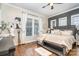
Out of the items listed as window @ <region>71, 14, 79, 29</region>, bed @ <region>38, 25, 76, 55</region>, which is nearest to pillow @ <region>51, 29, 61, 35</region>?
bed @ <region>38, 25, 76, 55</region>

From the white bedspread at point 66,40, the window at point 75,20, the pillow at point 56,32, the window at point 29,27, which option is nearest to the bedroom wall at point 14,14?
the window at point 29,27

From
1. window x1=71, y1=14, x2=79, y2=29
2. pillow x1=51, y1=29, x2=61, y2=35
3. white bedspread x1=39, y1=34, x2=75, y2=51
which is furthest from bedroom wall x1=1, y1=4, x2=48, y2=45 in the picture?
window x1=71, y1=14, x2=79, y2=29

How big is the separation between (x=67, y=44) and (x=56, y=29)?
33 centimetres

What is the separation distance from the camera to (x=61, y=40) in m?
1.36

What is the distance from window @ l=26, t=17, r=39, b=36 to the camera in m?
1.48

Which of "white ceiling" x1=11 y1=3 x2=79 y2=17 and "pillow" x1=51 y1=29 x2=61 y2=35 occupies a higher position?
"white ceiling" x1=11 y1=3 x2=79 y2=17

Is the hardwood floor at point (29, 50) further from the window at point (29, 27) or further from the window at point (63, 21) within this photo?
the window at point (63, 21)

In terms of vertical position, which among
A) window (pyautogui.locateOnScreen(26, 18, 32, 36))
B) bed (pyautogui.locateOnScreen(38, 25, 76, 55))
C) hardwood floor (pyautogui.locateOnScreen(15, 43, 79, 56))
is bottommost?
hardwood floor (pyautogui.locateOnScreen(15, 43, 79, 56))

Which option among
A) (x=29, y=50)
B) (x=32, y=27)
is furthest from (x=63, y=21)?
(x=29, y=50)

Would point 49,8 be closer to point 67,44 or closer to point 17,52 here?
point 67,44

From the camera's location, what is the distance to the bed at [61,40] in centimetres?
135

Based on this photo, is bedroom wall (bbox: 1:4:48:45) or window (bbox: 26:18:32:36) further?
window (bbox: 26:18:32:36)

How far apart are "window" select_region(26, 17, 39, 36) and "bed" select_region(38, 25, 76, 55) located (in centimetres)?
16

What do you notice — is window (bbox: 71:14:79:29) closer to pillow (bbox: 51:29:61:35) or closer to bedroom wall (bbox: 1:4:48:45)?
pillow (bbox: 51:29:61:35)
